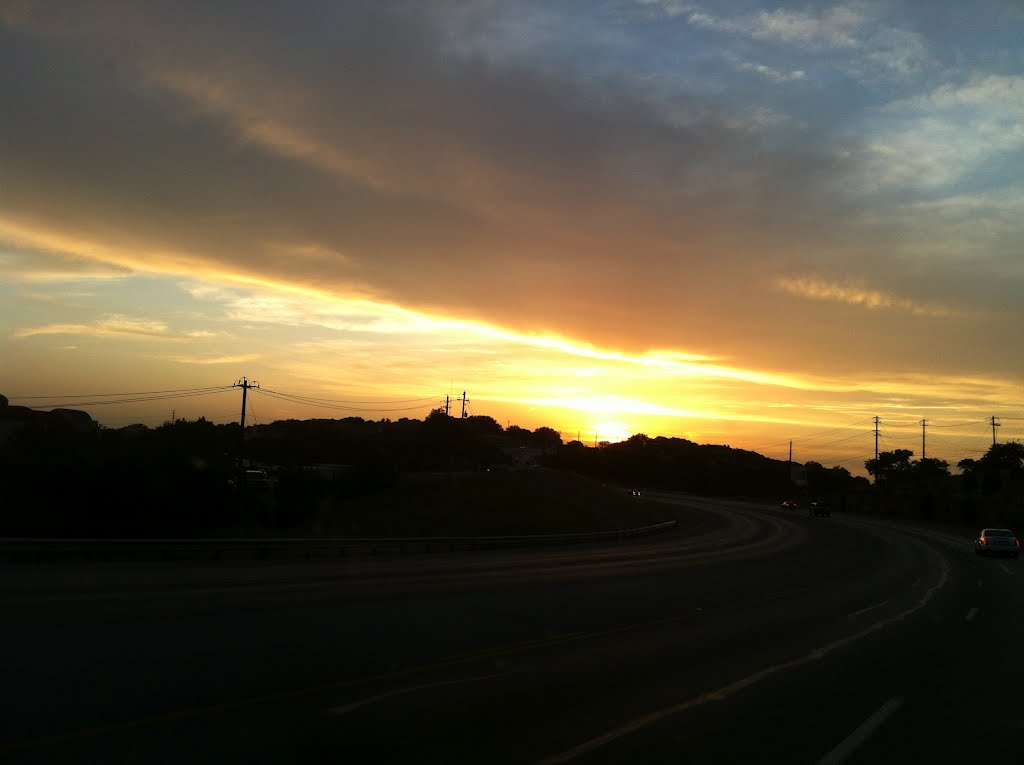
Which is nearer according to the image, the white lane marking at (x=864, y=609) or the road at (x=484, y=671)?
the road at (x=484, y=671)

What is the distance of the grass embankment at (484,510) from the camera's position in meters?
59.2

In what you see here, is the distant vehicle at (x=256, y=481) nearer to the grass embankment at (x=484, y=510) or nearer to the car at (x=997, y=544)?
the grass embankment at (x=484, y=510)

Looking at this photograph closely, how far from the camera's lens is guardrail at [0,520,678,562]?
1020 inches

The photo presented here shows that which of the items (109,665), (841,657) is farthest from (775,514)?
(109,665)

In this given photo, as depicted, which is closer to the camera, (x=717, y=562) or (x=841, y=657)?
(x=841, y=657)

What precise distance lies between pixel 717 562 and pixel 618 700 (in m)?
25.5

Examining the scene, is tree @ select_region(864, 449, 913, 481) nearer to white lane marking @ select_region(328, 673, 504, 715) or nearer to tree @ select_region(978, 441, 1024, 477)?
tree @ select_region(978, 441, 1024, 477)

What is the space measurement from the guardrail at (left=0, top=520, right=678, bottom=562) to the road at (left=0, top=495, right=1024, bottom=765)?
2.11 m

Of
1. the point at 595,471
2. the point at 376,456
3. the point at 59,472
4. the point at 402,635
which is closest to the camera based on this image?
the point at 402,635

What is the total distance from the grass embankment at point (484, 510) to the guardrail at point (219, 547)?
547 inches

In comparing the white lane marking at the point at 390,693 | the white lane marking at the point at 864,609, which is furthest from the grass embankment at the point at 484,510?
the white lane marking at the point at 390,693

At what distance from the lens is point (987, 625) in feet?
63.8

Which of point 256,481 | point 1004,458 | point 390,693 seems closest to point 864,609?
point 390,693

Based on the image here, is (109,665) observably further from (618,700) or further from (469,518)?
(469,518)
